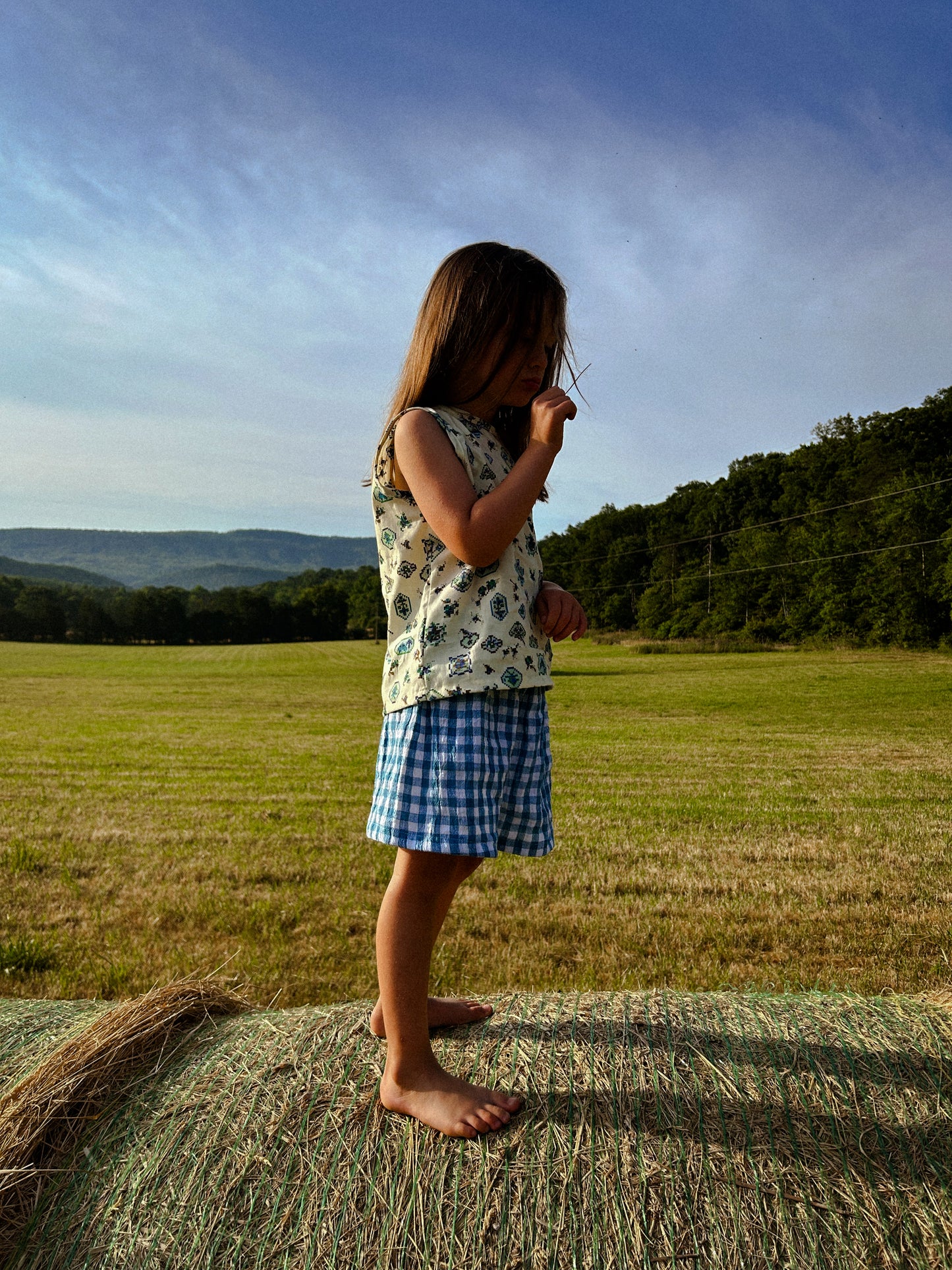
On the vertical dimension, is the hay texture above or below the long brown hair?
below

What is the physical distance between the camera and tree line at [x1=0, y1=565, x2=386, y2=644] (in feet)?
236

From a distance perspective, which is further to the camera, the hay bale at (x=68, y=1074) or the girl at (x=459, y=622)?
the girl at (x=459, y=622)

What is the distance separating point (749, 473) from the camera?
6431 cm

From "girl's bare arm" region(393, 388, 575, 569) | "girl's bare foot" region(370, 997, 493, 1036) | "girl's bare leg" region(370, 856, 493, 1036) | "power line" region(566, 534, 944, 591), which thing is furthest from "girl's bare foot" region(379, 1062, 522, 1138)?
"power line" region(566, 534, 944, 591)

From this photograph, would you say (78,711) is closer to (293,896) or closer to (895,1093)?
(293,896)

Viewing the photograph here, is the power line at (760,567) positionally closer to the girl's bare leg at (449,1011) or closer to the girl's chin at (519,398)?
the girl's chin at (519,398)

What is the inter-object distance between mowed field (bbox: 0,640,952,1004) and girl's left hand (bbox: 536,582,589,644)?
69.1 inches

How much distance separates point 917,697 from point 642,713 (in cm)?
715

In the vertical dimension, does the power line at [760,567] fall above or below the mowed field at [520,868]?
above

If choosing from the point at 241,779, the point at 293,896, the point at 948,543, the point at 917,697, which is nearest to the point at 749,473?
the point at 948,543

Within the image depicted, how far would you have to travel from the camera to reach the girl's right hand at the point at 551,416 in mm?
1891

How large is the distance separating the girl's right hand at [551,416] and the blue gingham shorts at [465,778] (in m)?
0.58

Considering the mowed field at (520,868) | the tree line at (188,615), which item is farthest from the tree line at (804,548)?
the mowed field at (520,868)

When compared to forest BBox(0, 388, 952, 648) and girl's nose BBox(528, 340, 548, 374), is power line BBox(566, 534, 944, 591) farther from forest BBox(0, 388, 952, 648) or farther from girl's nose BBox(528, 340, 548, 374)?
girl's nose BBox(528, 340, 548, 374)
